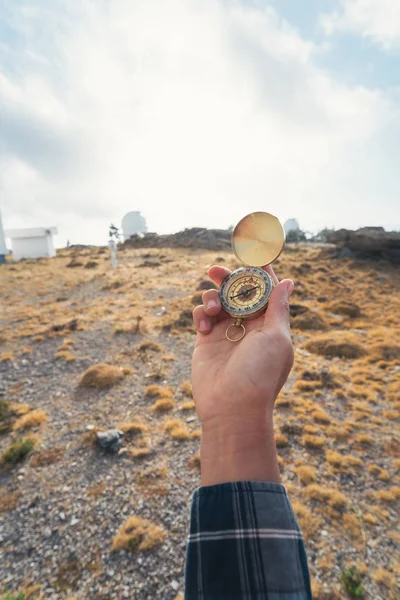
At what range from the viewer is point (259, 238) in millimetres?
4551

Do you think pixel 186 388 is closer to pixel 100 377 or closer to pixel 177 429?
pixel 177 429

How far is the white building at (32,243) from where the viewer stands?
5014cm

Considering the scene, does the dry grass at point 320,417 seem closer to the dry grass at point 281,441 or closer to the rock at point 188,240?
the dry grass at point 281,441

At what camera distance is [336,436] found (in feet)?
31.6

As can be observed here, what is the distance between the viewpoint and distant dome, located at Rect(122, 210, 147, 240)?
253 ft

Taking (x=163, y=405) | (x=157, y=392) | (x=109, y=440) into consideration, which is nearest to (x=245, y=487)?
(x=109, y=440)

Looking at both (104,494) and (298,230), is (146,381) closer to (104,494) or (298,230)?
(104,494)

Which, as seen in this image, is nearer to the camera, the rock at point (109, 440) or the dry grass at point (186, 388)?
the rock at point (109, 440)

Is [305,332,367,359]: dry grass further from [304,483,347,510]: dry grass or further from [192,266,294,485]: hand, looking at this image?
[192,266,294,485]: hand

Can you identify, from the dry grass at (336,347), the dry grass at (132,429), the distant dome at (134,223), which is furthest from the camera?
the distant dome at (134,223)

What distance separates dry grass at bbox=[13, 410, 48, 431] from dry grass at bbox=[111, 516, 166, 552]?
16.6 ft

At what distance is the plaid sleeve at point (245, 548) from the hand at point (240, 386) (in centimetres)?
25

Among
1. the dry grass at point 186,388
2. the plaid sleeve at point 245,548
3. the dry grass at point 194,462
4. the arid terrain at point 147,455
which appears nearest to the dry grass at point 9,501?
the arid terrain at point 147,455

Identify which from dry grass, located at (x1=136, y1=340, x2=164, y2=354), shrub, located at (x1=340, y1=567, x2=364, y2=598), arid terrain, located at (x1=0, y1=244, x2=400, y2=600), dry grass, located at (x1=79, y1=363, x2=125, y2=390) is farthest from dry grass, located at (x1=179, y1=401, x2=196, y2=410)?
shrub, located at (x1=340, y1=567, x2=364, y2=598)
